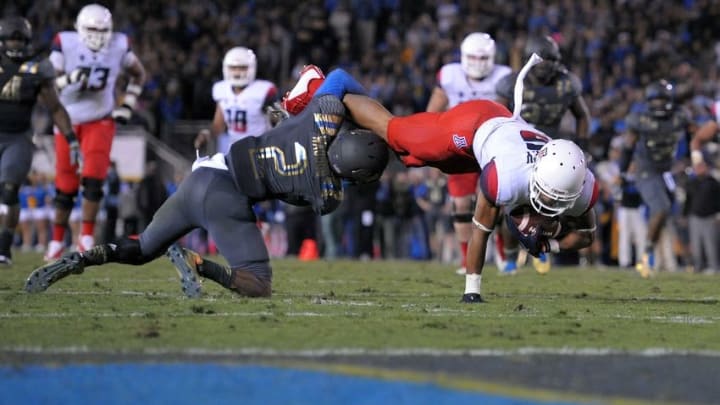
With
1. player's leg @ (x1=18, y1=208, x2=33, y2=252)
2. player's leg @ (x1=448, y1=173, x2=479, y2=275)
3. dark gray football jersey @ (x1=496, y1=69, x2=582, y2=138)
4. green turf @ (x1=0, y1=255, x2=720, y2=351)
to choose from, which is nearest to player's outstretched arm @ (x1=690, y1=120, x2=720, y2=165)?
dark gray football jersey @ (x1=496, y1=69, x2=582, y2=138)

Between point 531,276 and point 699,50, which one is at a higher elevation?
point 699,50

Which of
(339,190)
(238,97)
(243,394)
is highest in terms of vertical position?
(238,97)

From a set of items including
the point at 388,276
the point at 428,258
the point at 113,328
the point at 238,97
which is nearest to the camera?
the point at 113,328

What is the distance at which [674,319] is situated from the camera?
755 cm

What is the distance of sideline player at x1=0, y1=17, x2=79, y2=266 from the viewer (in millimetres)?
11836

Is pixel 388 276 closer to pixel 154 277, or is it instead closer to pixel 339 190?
pixel 154 277

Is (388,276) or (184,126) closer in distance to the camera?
(388,276)

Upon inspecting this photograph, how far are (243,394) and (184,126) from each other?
1773cm

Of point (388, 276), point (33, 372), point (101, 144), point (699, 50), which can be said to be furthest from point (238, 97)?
point (699, 50)

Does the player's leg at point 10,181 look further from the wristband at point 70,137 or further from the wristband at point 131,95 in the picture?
the wristband at point 131,95

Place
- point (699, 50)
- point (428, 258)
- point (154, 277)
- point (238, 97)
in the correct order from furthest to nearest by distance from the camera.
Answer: point (699, 50) < point (428, 258) < point (238, 97) < point (154, 277)

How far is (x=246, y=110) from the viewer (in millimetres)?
14164

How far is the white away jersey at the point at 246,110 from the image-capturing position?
14.2 meters

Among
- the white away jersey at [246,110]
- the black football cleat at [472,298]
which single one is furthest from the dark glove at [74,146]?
the black football cleat at [472,298]
